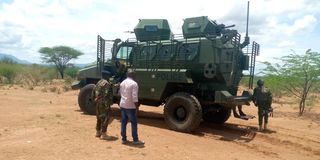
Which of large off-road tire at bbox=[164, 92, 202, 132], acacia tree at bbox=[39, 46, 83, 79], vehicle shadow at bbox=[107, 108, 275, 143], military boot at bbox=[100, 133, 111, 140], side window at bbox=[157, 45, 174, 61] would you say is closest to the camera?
military boot at bbox=[100, 133, 111, 140]

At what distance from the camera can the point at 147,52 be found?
39.7 feet

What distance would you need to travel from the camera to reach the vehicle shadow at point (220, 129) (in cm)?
1099

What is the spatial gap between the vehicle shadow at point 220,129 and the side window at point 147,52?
6.21ft

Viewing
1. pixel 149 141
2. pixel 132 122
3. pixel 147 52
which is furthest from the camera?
pixel 147 52

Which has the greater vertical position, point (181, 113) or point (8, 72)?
point (8, 72)

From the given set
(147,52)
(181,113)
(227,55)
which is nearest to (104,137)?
(181,113)

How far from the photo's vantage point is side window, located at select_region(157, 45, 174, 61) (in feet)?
37.9

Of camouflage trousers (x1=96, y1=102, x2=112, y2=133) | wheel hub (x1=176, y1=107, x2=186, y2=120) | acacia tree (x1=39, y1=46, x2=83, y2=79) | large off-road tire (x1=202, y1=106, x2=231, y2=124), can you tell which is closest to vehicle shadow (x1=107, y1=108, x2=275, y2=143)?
large off-road tire (x1=202, y1=106, x2=231, y2=124)

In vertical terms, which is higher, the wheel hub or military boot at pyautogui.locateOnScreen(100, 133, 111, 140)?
the wheel hub

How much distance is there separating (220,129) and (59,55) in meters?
44.0

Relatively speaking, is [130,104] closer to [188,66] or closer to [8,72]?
[188,66]

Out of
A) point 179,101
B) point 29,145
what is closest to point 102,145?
point 29,145

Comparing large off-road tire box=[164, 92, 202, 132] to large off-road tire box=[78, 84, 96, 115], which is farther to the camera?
large off-road tire box=[78, 84, 96, 115]

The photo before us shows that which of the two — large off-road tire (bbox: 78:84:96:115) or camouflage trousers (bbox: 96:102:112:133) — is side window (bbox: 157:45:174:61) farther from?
camouflage trousers (bbox: 96:102:112:133)
